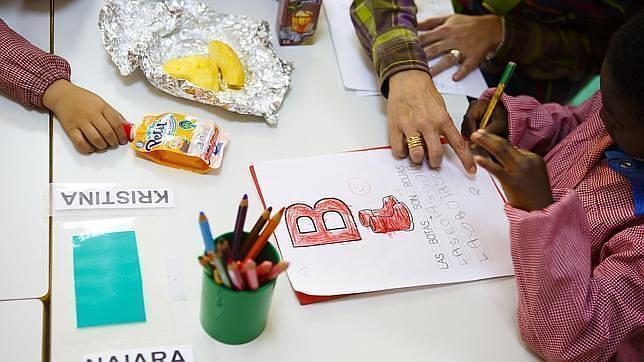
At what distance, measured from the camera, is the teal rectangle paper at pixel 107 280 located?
2.69 ft

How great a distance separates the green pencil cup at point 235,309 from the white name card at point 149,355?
0.04 metres

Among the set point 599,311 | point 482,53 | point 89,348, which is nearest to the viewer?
point 89,348

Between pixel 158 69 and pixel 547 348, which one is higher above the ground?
pixel 158 69

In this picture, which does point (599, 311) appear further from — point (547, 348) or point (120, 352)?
point (120, 352)

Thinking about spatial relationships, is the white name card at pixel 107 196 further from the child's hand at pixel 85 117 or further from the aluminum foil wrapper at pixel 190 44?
the aluminum foil wrapper at pixel 190 44

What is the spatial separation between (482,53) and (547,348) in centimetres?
66

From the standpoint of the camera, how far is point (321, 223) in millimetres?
972

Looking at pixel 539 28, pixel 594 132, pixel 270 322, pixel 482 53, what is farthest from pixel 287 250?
pixel 539 28

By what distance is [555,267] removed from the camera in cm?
88

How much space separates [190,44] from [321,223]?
0.42 metres

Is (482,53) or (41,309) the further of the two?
(482,53)

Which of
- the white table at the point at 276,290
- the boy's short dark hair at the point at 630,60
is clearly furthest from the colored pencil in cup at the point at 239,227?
the boy's short dark hair at the point at 630,60

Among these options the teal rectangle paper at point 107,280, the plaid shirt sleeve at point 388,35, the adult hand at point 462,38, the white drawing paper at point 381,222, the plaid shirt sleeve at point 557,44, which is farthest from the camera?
the plaid shirt sleeve at point 557,44

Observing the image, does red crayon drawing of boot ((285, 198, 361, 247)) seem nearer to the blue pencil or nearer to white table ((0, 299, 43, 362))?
the blue pencil
